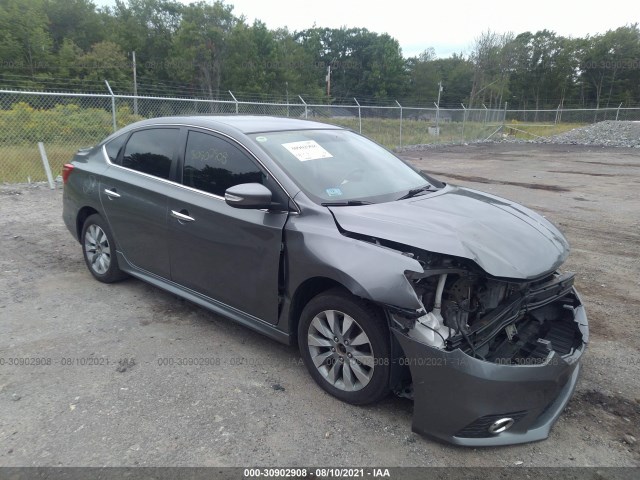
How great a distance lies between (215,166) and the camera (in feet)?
11.5

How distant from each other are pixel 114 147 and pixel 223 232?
194 centimetres

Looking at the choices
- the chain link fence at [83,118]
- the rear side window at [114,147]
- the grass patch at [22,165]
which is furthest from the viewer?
the chain link fence at [83,118]

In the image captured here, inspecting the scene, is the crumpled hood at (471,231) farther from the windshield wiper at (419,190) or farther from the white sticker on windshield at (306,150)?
the white sticker on windshield at (306,150)

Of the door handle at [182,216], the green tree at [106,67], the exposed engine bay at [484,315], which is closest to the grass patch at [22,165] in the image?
the door handle at [182,216]

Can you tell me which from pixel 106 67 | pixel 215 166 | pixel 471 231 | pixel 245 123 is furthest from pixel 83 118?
pixel 106 67

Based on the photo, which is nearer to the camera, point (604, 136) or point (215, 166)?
point (215, 166)

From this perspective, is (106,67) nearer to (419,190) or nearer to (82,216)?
(82,216)

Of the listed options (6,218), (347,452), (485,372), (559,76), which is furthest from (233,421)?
(559,76)

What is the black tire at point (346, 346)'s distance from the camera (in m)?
2.61

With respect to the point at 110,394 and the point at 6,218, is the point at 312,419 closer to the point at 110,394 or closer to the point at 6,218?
the point at 110,394

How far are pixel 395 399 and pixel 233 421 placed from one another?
3.29 ft

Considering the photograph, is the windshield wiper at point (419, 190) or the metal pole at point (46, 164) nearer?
the windshield wiper at point (419, 190)

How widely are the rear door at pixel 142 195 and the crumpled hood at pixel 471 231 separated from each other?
5.45ft

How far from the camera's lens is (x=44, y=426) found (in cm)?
267
